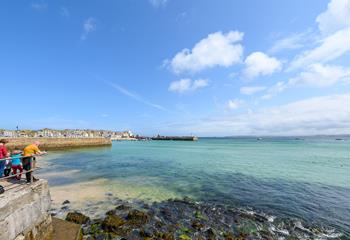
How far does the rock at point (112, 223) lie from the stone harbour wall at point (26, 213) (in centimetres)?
215

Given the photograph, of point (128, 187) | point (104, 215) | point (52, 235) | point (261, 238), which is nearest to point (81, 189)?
point (128, 187)

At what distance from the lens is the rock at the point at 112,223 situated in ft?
27.7

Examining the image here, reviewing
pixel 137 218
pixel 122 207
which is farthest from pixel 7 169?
pixel 137 218

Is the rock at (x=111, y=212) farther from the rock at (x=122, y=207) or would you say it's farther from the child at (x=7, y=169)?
the child at (x=7, y=169)

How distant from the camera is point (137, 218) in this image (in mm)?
9469

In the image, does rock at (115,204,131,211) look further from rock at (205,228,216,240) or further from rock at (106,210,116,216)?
rock at (205,228,216,240)

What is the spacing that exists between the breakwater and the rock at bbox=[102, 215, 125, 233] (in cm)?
3951

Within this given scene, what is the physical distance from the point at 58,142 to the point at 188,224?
163 feet

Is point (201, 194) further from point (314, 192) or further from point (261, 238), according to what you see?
point (314, 192)

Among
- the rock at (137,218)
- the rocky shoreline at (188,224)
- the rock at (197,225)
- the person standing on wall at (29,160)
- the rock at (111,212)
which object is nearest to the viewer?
the person standing on wall at (29,160)

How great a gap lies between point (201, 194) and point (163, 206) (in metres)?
3.62

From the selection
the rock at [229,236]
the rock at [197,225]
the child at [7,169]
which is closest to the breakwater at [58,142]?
the child at [7,169]

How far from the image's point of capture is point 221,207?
1156 centimetres

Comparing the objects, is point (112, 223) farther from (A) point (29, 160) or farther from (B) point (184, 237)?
(A) point (29, 160)
